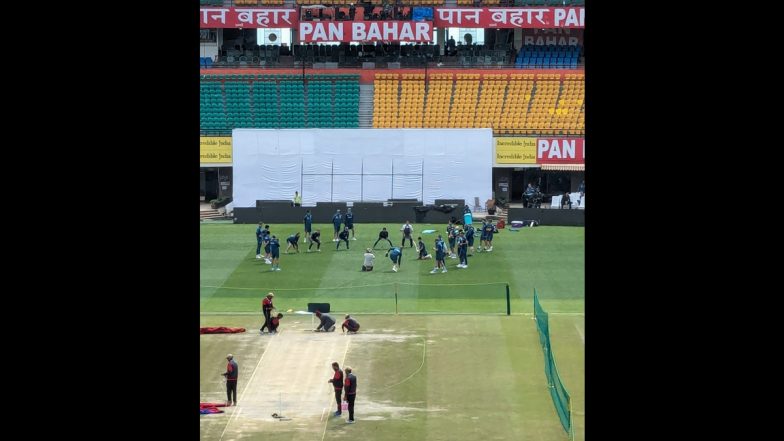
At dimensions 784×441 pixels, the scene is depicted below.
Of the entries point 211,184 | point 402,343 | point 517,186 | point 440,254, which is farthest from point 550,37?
point 402,343

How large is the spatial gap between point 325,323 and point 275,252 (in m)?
8.66

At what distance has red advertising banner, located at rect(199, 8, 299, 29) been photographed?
6519cm

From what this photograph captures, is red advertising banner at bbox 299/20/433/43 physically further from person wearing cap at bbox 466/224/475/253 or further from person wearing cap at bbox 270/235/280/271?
person wearing cap at bbox 270/235/280/271

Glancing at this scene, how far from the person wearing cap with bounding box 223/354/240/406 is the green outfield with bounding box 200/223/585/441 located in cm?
35

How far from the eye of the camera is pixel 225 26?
65125 millimetres

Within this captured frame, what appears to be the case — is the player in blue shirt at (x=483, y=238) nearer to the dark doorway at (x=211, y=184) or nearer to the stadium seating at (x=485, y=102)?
the stadium seating at (x=485, y=102)

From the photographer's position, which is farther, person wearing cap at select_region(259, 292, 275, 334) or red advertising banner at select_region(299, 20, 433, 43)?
red advertising banner at select_region(299, 20, 433, 43)

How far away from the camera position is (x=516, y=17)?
64.8m

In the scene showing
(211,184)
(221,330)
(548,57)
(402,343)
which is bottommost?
(402,343)

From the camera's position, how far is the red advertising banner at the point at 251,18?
2566 inches

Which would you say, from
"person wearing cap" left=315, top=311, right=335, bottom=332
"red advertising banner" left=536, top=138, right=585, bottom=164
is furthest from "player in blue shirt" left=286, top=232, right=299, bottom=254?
"red advertising banner" left=536, top=138, right=585, bottom=164

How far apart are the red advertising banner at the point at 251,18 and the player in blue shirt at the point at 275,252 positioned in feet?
79.2

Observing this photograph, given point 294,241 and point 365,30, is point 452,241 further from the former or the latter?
point 365,30
